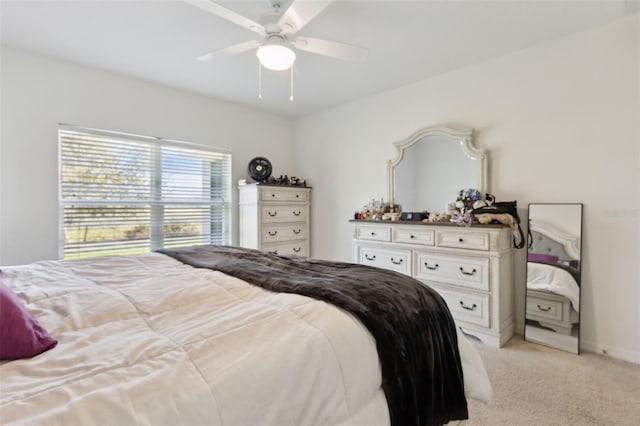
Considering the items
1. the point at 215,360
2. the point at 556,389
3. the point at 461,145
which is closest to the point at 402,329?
the point at 215,360

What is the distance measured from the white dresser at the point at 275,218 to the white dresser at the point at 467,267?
1.57 metres

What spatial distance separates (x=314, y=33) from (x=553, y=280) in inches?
111

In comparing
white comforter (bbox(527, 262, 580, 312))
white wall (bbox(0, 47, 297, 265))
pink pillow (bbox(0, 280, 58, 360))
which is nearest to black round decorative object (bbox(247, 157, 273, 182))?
white wall (bbox(0, 47, 297, 265))

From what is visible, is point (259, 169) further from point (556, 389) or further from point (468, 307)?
point (556, 389)

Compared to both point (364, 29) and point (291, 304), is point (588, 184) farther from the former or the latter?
point (291, 304)

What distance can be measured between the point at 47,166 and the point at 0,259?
89cm

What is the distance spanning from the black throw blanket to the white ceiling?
1.86 m

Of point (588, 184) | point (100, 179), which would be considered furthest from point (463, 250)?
point (100, 179)

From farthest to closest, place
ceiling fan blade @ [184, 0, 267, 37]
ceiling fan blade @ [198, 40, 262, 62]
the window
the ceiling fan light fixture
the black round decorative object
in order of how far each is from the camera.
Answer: the black round decorative object
the window
ceiling fan blade @ [198, 40, 262, 62]
the ceiling fan light fixture
ceiling fan blade @ [184, 0, 267, 37]

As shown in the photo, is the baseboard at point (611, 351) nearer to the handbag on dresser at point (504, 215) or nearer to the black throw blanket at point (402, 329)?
the handbag on dresser at point (504, 215)

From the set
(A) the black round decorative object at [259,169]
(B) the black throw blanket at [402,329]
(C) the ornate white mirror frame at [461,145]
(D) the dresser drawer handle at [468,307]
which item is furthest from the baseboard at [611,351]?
(A) the black round decorative object at [259,169]

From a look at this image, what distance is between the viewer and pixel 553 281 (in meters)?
2.51

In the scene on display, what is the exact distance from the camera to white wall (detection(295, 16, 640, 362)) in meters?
2.27

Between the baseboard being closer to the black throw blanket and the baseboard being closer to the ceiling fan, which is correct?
the black throw blanket
